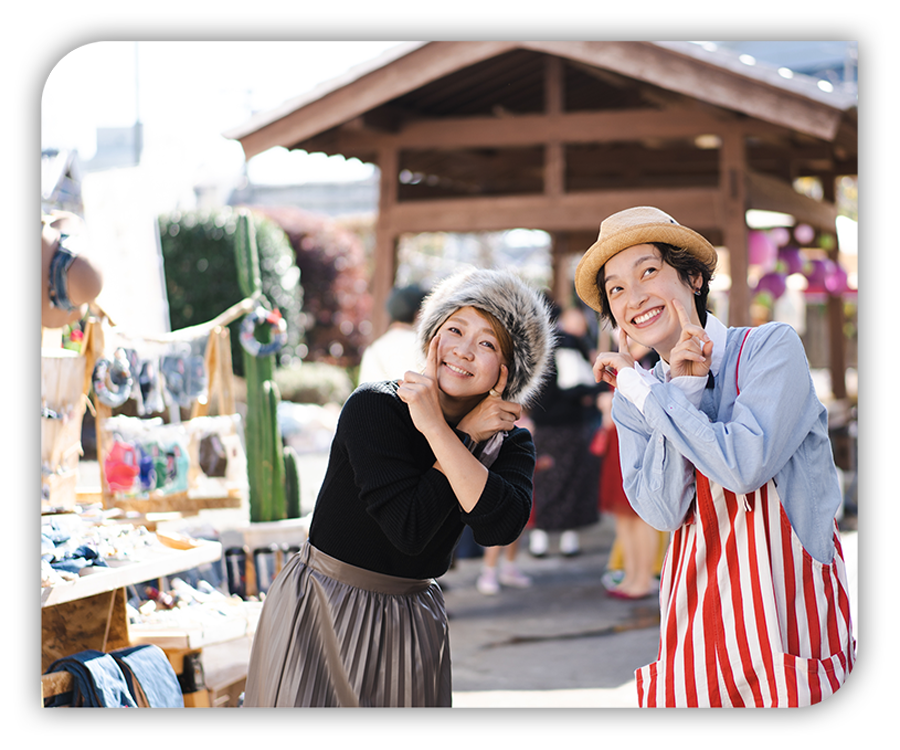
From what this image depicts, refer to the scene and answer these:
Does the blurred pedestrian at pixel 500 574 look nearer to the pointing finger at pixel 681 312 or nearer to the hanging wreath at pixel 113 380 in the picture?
the hanging wreath at pixel 113 380

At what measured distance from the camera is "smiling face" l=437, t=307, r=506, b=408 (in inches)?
73.0

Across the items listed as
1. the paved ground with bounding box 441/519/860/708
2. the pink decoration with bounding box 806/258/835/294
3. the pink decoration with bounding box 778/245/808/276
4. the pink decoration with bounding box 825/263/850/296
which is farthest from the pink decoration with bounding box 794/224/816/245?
the paved ground with bounding box 441/519/860/708

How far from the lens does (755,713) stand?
168 centimetres

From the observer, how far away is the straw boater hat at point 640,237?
179cm

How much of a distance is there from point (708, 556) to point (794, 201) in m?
5.38

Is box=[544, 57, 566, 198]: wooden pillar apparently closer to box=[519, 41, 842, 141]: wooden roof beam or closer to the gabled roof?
the gabled roof

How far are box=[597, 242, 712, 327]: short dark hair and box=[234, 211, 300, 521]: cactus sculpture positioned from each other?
7.14 ft

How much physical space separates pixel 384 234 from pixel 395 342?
5.90ft

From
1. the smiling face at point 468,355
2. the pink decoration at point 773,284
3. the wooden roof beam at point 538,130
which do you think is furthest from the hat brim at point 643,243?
the pink decoration at point 773,284

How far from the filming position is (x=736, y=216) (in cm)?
519

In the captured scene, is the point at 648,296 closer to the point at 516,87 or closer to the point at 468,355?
the point at 468,355

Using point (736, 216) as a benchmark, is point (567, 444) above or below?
below

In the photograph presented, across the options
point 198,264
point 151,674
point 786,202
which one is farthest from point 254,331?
point 198,264
